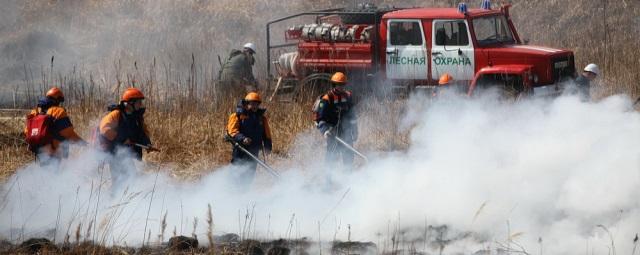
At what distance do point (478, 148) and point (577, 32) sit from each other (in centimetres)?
1647

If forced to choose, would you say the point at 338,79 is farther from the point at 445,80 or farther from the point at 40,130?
the point at 40,130

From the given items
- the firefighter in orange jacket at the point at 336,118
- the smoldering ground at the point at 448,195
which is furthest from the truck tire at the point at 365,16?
the smoldering ground at the point at 448,195

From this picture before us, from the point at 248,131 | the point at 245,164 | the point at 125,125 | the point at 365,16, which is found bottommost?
the point at 245,164

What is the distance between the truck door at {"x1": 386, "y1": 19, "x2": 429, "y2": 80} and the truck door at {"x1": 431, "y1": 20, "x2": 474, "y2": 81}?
0.21m

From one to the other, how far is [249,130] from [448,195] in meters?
2.99

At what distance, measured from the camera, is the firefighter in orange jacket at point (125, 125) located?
40.0 ft

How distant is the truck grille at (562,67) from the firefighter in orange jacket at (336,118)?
467 cm

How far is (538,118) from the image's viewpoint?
10.3m

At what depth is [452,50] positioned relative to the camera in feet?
56.0

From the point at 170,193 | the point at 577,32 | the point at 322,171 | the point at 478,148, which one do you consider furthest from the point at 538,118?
the point at 577,32

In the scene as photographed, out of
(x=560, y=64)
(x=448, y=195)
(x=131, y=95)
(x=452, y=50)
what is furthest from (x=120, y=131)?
(x=560, y=64)

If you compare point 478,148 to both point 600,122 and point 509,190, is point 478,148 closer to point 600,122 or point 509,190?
point 509,190

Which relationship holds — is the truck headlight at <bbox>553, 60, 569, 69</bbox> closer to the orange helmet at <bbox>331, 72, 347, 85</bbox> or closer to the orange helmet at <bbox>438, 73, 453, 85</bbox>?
the orange helmet at <bbox>438, 73, 453, 85</bbox>

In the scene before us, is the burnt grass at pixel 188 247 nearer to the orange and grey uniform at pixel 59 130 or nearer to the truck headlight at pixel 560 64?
the orange and grey uniform at pixel 59 130
